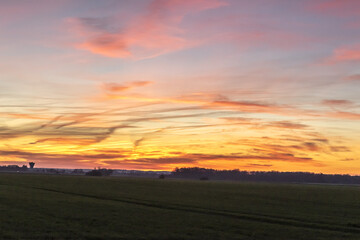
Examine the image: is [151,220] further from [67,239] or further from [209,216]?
[67,239]

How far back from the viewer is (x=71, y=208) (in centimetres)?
4288

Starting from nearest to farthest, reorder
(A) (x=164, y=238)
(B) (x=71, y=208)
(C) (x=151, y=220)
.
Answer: (A) (x=164, y=238) → (C) (x=151, y=220) → (B) (x=71, y=208)

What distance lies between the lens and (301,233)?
107ft

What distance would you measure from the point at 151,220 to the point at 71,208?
11.6 meters

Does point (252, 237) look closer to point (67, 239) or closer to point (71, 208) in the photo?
point (67, 239)

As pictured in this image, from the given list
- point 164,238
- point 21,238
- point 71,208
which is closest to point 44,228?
point 21,238

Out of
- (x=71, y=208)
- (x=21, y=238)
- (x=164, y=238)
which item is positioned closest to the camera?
(x=21, y=238)

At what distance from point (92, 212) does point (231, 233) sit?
1700 centimetres

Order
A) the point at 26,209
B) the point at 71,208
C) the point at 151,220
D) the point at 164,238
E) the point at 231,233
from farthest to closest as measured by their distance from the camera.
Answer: the point at 71,208
the point at 26,209
the point at 151,220
the point at 231,233
the point at 164,238

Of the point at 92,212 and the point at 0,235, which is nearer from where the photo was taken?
the point at 0,235

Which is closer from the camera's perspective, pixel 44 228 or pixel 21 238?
pixel 21 238

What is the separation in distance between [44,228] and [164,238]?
31.9 ft

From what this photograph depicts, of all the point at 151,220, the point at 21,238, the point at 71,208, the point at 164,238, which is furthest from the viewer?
the point at 71,208

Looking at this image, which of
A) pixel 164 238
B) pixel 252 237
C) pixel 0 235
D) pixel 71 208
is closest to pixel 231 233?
pixel 252 237
